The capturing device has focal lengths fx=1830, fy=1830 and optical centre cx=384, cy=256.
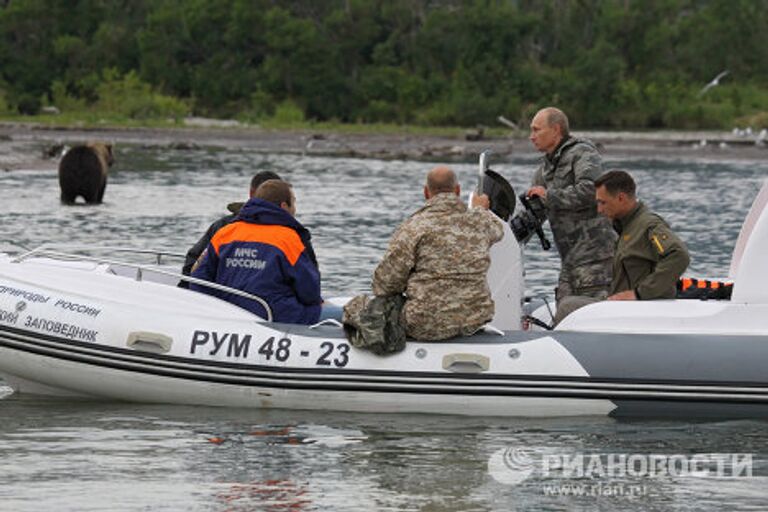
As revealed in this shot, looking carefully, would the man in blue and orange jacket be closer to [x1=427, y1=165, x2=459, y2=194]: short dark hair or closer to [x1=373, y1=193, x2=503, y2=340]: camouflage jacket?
[x1=373, y1=193, x2=503, y2=340]: camouflage jacket

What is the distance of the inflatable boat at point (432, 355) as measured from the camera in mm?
9133

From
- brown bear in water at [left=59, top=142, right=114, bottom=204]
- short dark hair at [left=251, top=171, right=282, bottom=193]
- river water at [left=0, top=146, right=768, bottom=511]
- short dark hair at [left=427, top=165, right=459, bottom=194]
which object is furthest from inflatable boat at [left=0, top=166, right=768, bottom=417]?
brown bear in water at [left=59, top=142, right=114, bottom=204]

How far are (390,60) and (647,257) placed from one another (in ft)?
163

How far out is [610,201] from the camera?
30.9 feet

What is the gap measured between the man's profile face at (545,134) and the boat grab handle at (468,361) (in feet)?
4.86

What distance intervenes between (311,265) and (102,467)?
1.77 metres

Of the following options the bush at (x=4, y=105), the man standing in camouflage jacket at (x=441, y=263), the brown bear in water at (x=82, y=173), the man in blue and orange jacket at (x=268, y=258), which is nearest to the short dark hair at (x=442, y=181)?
the man standing in camouflage jacket at (x=441, y=263)

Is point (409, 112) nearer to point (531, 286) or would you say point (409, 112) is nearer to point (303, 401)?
point (531, 286)

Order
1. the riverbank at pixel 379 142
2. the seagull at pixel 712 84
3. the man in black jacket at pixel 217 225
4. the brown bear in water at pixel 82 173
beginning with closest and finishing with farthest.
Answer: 1. the man in black jacket at pixel 217 225
2. the brown bear in water at pixel 82 173
3. the riverbank at pixel 379 142
4. the seagull at pixel 712 84

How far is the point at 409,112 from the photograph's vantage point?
56.4m

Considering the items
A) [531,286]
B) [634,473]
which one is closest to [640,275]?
[634,473]

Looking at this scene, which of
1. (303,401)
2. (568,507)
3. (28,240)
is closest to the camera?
(568,507)

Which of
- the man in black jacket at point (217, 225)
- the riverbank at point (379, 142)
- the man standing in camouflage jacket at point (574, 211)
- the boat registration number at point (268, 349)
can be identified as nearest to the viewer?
the boat registration number at point (268, 349)

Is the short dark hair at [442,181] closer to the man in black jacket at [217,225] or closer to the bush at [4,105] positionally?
the man in black jacket at [217,225]
